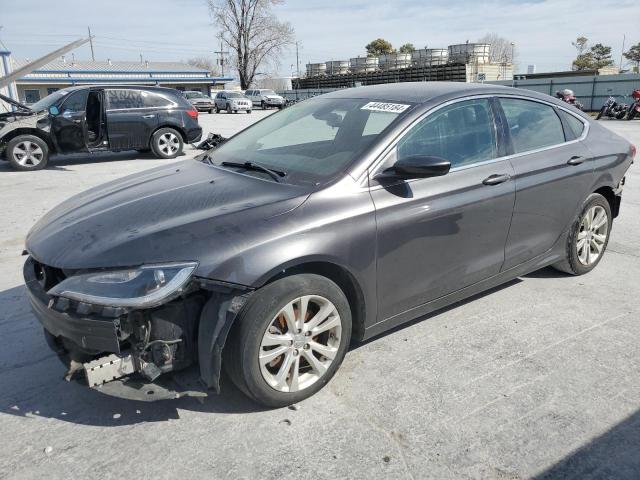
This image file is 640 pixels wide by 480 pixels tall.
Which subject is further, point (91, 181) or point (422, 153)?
point (91, 181)

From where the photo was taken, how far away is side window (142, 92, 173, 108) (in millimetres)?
11141

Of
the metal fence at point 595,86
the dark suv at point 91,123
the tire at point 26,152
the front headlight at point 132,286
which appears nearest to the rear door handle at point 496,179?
the front headlight at point 132,286

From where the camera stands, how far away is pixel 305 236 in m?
2.67

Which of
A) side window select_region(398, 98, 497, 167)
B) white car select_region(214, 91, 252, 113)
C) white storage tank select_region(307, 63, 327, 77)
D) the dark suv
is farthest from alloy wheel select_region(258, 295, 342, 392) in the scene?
white storage tank select_region(307, 63, 327, 77)

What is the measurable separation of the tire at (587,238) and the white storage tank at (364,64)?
51.6 meters

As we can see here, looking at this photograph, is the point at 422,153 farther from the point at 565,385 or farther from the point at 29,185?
the point at 29,185

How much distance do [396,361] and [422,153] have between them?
130 cm

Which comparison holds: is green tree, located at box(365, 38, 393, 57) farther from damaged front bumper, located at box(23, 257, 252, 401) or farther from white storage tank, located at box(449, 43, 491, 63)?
damaged front bumper, located at box(23, 257, 252, 401)

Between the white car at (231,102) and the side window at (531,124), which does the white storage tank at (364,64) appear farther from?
the side window at (531,124)

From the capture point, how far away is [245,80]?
210 feet

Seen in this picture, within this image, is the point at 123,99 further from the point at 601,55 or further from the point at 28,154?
the point at 601,55

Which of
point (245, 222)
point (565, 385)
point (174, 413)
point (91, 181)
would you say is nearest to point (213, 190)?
point (245, 222)

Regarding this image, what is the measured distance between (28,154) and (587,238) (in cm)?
1010

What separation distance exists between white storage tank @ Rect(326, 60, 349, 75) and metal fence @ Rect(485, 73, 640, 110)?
28670 millimetres
